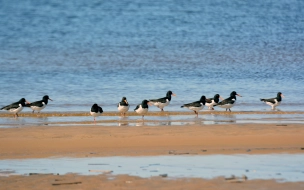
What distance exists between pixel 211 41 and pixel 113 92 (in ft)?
62.9

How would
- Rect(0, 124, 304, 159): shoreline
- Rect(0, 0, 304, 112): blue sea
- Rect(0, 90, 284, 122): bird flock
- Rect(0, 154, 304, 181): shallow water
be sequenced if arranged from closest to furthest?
Rect(0, 154, 304, 181): shallow water < Rect(0, 124, 304, 159): shoreline < Rect(0, 90, 284, 122): bird flock < Rect(0, 0, 304, 112): blue sea

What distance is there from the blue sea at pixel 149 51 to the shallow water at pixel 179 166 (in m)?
Result: 9.88

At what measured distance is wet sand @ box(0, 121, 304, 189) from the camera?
Answer: 9.28 meters

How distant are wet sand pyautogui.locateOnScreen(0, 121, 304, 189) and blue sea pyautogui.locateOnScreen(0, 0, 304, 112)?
6.15 meters

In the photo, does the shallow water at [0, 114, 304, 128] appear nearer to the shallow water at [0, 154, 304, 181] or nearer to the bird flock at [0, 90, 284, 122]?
the bird flock at [0, 90, 284, 122]

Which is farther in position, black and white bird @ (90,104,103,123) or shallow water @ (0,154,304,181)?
black and white bird @ (90,104,103,123)

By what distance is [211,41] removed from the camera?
43.4 m

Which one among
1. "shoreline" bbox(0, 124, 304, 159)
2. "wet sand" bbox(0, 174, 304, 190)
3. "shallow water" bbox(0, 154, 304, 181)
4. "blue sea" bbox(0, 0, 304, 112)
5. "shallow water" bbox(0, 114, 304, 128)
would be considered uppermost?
"blue sea" bbox(0, 0, 304, 112)

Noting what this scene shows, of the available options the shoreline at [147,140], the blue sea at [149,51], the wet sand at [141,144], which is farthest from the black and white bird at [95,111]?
the blue sea at [149,51]

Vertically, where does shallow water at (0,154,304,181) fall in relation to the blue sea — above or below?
below

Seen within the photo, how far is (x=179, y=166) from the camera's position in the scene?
10.4m

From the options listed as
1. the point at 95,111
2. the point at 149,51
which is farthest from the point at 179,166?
the point at 149,51

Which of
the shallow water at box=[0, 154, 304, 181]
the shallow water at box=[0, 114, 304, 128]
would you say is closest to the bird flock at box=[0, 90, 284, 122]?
the shallow water at box=[0, 114, 304, 128]

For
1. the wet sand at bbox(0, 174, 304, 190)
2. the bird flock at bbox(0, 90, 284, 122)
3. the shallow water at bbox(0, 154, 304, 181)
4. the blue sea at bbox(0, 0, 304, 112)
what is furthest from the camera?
the blue sea at bbox(0, 0, 304, 112)
